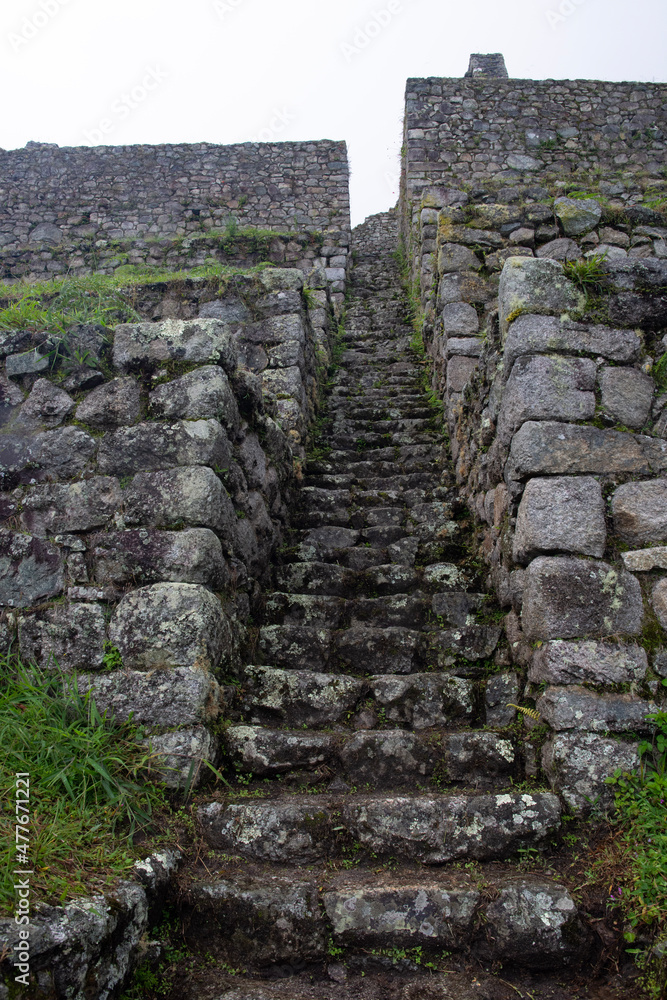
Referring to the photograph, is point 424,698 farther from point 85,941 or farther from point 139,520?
point 85,941

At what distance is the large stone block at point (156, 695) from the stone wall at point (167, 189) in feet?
34.1

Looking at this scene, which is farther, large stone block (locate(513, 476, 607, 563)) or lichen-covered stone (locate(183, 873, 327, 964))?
large stone block (locate(513, 476, 607, 563))

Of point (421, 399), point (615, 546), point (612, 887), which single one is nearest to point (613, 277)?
point (615, 546)

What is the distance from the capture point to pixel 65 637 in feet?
8.77

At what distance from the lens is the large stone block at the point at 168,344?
3154 mm

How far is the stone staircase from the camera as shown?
1950mm

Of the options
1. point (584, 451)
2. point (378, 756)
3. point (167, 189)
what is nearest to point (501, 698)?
point (378, 756)

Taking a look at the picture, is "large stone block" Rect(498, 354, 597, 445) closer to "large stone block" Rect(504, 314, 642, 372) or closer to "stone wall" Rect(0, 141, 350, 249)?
"large stone block" Rect(504, 314, 642, 372)

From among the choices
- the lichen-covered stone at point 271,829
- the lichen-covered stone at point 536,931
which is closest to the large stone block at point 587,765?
the lichen-covered stone at point 536,931

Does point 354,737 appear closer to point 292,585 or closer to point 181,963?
point 181,963

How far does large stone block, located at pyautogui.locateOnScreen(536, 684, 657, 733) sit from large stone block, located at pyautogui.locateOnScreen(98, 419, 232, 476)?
1.72 meters

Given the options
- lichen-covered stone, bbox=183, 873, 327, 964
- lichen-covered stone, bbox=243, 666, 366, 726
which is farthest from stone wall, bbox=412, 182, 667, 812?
lichen-covered stone, bbox=183, 873, 327, 964

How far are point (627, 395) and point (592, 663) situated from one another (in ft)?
3.95

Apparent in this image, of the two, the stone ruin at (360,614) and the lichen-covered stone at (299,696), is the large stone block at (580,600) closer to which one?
the stone ruin at (360,614)
